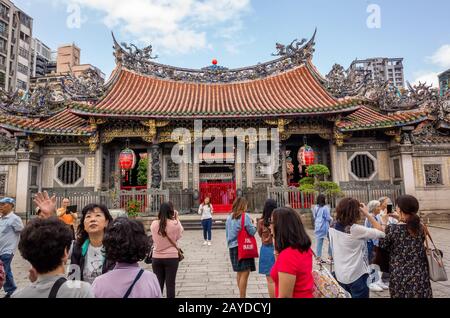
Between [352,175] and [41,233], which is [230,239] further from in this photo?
[352,175]

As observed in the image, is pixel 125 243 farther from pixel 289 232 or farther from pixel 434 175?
pixel 434 175

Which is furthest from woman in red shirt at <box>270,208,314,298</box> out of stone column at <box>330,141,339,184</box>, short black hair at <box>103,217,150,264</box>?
stone column at <box>330,141,339,184</box>

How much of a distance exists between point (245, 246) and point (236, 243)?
0.19 metres

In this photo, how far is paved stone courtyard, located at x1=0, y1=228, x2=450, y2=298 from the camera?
4.36 m

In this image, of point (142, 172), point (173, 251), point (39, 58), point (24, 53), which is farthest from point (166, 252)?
point (39, 58)

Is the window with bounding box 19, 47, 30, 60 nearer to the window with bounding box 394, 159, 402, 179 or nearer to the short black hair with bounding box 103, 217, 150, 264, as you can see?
the window with bounding box 394, 159, 402, 179

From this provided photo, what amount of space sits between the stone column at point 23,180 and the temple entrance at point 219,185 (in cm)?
736

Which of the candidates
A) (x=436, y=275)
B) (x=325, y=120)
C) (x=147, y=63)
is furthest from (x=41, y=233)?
(x=147, y=63)

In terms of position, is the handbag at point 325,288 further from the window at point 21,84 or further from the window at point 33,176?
the window at point 21,84

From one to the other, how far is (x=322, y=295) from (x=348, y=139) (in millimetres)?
11908

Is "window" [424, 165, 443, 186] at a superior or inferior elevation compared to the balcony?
inferior

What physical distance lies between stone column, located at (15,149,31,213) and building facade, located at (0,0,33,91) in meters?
28.6

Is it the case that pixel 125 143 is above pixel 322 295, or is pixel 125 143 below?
above

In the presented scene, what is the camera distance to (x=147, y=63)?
50.6 feet
